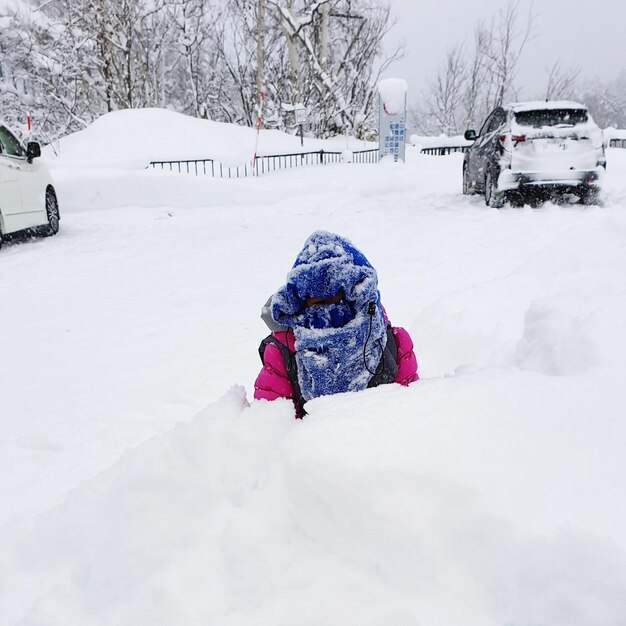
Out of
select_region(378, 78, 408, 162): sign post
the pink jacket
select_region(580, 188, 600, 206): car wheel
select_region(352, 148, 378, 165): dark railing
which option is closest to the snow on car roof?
select_region(580, 188, 600, 206): car wheel

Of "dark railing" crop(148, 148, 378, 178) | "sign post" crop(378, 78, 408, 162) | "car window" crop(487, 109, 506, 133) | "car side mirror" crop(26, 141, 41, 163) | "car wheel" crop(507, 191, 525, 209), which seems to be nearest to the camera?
"car side mirror" crop(26, 141, 41, 163)

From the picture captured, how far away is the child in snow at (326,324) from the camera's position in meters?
1.82

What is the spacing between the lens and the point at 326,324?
1857 millimetres

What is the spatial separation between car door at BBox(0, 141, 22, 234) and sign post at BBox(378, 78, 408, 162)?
11825 millimetres

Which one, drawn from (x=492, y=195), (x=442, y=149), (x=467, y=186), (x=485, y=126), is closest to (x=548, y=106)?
(x=492, y=195)

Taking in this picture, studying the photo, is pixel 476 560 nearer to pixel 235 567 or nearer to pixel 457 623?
pixel 457 623

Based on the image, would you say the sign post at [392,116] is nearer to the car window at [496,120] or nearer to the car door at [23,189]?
the car window at [496,120]

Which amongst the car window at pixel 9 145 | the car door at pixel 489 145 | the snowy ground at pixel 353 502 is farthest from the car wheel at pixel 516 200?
the car window at pixel 9 145

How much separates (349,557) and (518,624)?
369 millimetres

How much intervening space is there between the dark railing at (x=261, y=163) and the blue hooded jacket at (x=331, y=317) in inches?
482

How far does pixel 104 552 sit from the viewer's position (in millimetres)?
1444

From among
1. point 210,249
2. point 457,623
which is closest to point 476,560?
point 457,623

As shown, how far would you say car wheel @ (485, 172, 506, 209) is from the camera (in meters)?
8.98

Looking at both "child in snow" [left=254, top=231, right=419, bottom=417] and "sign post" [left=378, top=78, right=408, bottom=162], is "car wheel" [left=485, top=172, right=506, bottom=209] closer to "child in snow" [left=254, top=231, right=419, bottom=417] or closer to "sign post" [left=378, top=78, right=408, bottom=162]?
"child in snow" [left=254, top=231, right=419, bottom=417]
